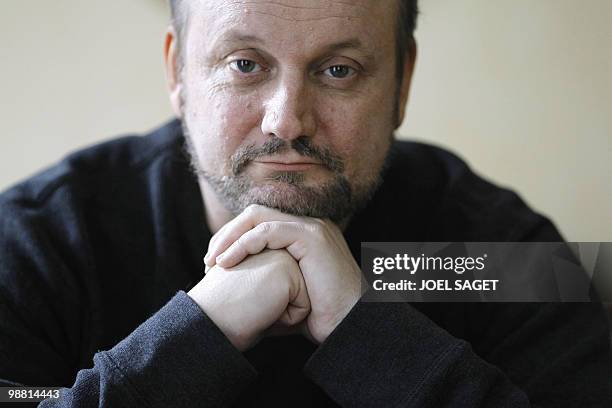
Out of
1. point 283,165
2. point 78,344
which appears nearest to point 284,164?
point 283,165

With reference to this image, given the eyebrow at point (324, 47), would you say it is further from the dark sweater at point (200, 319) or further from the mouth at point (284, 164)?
the dark sweater at point (200, 319)

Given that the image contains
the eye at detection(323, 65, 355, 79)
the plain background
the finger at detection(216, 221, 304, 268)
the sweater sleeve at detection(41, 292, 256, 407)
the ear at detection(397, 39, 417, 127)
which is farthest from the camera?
the plain background

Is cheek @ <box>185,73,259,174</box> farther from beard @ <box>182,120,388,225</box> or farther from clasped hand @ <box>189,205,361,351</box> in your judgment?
clasped hand @ <box>189,205,361,351</box>

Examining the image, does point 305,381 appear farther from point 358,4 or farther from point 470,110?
point 470,110

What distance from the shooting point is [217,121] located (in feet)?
3.59

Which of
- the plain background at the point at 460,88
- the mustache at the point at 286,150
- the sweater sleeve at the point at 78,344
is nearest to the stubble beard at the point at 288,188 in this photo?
the mustache at the point at 286,150

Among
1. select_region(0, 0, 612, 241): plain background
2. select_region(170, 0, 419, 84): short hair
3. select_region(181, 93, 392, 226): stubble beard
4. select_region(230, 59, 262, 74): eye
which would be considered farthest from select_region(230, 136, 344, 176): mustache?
select_region(0, 0, 612, 241): plain background

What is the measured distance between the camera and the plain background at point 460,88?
182cm

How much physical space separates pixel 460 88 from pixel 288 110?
1.09 meters

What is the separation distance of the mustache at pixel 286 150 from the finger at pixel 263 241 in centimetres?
12

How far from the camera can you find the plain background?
5.97 ft

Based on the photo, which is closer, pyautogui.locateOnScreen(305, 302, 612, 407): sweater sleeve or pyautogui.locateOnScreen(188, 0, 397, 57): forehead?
pyautogui.locateOnScreen(305, 302, 612, 407): sweater sleeve

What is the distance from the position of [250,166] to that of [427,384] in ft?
1.38

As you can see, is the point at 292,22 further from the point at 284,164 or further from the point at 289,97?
the point at 284,164
